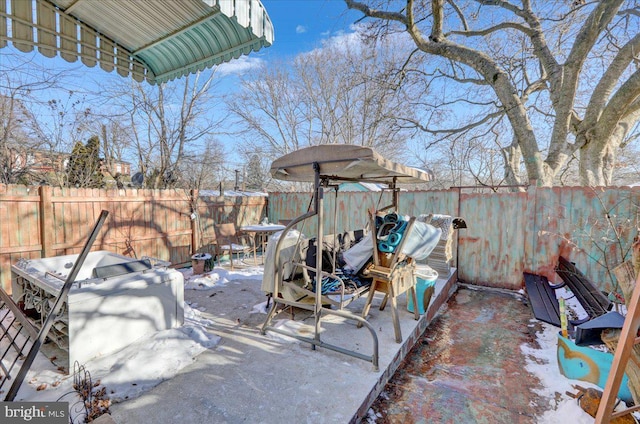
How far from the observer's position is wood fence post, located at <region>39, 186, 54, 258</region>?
4504 millimetres

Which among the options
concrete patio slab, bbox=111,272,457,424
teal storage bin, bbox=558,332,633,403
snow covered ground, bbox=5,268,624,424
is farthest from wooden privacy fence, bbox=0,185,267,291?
teal storage bin, bbox=558,332,633,403

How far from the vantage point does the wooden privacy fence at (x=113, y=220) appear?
14.0ft

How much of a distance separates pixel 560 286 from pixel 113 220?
8086mm

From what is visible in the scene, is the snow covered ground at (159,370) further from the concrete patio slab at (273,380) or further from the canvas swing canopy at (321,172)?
the canvas swing canopy at (321,172)

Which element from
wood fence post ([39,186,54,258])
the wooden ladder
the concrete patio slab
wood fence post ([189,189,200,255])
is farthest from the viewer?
wood fence post ([189,189,200,255])

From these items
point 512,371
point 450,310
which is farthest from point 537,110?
point 512,371

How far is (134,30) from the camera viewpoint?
243 centimetres

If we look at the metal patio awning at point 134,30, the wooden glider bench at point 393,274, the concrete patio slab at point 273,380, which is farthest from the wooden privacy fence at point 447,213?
the metal patio awning at point 134,30

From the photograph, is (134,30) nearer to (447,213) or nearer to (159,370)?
(159,370)

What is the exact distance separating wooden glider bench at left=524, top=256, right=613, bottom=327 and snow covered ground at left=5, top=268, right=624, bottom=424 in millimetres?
610

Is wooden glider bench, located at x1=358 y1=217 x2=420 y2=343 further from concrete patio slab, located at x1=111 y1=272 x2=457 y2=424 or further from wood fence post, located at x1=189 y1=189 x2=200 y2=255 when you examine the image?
wood fence post, located at x1=189 y1=189 x2=200 y2=255

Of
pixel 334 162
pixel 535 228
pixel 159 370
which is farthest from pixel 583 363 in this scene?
pixel 159 370

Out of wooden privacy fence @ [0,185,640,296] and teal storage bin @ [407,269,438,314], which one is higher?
wooden privacy fence @ [0,185,640,296]

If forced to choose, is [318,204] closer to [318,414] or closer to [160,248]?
[318,414]
